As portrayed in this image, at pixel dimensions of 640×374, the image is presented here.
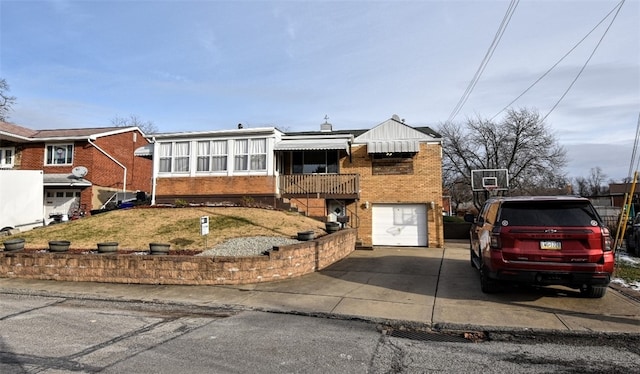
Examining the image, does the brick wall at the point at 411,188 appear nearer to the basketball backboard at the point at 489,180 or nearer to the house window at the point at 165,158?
the basketball backboard at the point at 489,180

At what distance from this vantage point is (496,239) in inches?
275

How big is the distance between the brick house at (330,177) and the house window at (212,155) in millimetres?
47

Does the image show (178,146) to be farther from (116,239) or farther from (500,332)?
(500,332)

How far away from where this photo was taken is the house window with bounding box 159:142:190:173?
62.8 feet

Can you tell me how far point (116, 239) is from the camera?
11922mm

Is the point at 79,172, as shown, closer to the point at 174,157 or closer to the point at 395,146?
the point at 174,157

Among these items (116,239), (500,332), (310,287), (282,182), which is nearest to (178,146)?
(282,182)

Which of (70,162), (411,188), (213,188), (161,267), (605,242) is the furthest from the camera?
(70,162)

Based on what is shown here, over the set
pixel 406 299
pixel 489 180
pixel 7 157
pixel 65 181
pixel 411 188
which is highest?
pixel 7 157

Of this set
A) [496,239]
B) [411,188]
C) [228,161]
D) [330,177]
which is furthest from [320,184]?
[496,239]

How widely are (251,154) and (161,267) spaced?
9911 mm

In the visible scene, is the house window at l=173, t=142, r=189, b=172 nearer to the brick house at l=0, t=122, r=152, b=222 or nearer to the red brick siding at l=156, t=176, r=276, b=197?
the red brick siding at l=156, t=176, r=276, b=197

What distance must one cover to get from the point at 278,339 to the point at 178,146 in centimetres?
1590

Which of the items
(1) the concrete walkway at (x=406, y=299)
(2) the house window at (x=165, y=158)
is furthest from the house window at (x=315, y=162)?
(1) the concrete walkway at (x=406, y=299)
